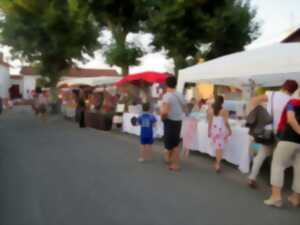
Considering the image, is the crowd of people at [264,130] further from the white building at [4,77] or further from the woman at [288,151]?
the white building at [4,77]

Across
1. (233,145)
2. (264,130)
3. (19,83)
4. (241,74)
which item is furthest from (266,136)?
(19,83)

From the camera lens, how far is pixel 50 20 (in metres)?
20.4

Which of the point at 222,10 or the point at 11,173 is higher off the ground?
the point at 222,10

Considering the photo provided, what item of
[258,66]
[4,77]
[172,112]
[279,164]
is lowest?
[279,164]

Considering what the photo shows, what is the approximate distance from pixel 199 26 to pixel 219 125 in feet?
42.4

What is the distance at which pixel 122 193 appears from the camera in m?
5.08

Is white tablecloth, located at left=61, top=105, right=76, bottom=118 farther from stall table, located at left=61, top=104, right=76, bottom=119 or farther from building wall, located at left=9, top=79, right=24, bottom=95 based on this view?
building wall, located at left=9, top=79, right=24, bottom=95

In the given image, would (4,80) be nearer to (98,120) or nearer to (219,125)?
(98,120)

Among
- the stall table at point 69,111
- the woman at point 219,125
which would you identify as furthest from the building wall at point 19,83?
the woman at point 219,125

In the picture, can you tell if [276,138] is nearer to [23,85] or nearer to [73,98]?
[73,98]

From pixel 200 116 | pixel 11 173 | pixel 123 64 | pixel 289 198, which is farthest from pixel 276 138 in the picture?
pixel 123 64

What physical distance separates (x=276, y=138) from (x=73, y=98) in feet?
49.2

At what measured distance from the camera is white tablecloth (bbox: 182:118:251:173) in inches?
248

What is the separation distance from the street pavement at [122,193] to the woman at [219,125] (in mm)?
573
